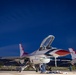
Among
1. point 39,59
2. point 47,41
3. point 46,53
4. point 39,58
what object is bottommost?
point 39,59

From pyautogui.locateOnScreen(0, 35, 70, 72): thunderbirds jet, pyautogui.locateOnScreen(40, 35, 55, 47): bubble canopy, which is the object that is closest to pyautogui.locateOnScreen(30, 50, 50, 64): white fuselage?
pyautogui.locateOnScreen(0, 35, 70, 72): thunderbirds jet

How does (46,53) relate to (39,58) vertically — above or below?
above

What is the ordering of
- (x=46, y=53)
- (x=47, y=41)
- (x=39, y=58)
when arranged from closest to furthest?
1. (x=46, y=53)
2. (x=39, y=58)
3. (x=47, y=41)

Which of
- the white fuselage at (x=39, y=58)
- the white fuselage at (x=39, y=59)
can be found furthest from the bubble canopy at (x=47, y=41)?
the white fuselage at (x=39, y=59)

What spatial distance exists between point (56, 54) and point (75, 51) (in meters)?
42.3

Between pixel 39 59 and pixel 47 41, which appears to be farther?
pixel 47 41

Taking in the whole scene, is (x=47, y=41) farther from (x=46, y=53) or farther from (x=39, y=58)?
(x=39, y=58)

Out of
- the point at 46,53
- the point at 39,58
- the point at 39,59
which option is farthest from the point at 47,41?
the point at 39,59

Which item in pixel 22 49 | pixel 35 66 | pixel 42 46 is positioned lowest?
pixel 35 66

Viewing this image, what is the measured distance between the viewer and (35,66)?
4475 cm

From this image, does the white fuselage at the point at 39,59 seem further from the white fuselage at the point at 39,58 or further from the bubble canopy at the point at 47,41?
the bubble canopy at the point at 47,41

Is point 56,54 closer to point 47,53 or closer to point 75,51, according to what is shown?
point 47,53

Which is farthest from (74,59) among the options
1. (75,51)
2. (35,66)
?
(35,66)

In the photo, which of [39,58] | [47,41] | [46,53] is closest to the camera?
[46,53]
